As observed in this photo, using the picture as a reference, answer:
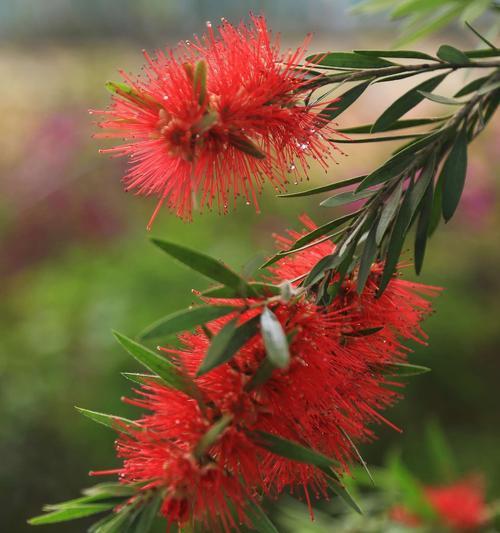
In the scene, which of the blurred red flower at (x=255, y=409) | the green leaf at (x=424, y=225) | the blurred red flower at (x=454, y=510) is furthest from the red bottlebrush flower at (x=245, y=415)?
the blurred red flower at (x=454, y=510)

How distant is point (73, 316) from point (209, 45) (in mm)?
1950

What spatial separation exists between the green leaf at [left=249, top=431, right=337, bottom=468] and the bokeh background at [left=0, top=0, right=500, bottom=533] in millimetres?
739

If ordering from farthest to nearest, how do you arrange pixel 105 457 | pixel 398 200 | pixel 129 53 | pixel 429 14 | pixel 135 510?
pixel 129 53, pixel 105 457, pixel 429 14, pixel 398 200, pixel 135 510

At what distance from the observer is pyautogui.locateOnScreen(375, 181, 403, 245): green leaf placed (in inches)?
25.2

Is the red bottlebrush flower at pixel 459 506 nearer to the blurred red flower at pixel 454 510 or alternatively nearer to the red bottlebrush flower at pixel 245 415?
the blurred red flower at pixel 454 510

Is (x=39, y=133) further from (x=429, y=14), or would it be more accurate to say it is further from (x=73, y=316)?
(x=429, y=14)

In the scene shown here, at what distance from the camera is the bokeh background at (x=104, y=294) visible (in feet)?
7.26

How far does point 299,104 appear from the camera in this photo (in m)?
0.68

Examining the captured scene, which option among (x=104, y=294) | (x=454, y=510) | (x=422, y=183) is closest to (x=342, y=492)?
(x=422, y=183)

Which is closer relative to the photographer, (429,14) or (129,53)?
(429,14)

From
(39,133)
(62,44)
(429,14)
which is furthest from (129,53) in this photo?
(429,14)

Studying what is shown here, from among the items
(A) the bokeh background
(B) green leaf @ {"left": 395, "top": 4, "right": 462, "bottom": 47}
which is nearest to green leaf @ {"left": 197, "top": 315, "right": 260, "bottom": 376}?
(B) green leaf @ {"left": 395, "top": 4, "right": 462, "bottom": 47}

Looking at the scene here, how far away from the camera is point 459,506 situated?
1168mm

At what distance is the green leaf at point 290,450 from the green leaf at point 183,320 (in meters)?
0.09
